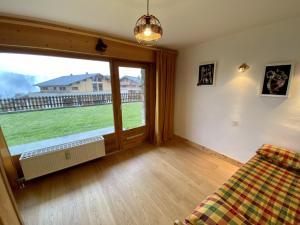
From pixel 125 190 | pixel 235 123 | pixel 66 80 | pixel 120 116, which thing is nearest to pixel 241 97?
pixel 235 123

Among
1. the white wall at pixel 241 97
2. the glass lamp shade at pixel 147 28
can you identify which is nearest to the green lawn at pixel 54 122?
the white wall at pixel 241 97

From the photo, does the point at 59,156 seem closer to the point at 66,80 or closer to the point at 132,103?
the point at 66,80

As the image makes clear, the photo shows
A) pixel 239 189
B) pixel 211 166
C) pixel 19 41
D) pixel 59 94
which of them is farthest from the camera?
pixel 211 166

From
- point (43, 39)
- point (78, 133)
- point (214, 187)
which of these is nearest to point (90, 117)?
point (78, 133)

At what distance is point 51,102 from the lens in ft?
7.23

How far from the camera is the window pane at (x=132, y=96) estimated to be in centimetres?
290

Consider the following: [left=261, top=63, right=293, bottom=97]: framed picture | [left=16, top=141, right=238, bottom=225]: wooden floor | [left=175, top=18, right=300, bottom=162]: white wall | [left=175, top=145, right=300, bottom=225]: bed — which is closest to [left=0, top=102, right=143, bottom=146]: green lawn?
[left=16, top=141, right=238, bottom=225]: wooden floor

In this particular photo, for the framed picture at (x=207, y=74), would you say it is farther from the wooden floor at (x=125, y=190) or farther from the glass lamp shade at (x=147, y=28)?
the glass lamp shade at (x=147, y=28)

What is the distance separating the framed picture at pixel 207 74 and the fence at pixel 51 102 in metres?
1.68

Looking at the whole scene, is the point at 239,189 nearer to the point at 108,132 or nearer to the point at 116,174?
the point at 116,174

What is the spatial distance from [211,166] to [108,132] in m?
2.14

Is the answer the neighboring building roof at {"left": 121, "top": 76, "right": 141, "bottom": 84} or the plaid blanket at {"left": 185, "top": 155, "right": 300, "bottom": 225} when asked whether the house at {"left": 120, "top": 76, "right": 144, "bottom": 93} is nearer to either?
the neighboring building roof at {"left": 121, "top": 76, "right": 141, "bottom": 84}

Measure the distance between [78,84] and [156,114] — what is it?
176 cm

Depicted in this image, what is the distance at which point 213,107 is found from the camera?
2.79 metres
